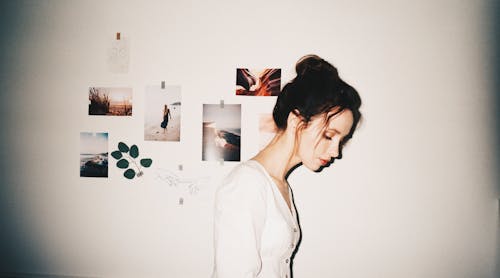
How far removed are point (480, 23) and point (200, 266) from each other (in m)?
1.92

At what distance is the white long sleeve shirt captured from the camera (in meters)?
0.59

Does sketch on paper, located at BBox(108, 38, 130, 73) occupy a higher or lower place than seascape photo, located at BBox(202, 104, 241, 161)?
higher

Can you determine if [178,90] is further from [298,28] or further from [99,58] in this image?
[298,28]

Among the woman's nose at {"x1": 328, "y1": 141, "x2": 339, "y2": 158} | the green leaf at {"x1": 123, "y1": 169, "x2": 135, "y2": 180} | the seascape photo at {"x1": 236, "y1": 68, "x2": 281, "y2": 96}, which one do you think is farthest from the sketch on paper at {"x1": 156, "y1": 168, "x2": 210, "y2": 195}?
the woman's nose at {"x1": 328, "y1": 141, "x2": 339, "y2": 158}

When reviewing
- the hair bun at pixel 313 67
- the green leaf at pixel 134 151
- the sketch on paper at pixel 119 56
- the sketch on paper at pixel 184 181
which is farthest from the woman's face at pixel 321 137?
the sketch on paper at pixel 119 56

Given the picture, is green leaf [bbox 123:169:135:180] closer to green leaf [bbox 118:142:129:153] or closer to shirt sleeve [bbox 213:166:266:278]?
green leaf [bbox 118:142:129:153]

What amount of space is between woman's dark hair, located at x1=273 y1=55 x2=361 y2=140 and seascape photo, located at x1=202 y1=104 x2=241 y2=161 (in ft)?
1.65

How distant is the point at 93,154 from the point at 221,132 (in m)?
0.72

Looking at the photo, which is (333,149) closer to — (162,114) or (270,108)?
(270,108)

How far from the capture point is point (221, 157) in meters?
1.32

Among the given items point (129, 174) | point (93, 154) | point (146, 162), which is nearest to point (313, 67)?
point (146, 162)

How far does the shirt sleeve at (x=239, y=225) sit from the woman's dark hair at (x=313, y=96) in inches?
9.5

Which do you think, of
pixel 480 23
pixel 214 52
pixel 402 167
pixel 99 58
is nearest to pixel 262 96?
pixel 214 52

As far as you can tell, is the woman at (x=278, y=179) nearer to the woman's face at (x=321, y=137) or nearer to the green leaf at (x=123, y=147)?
the woman's face at (x=321, y=137)
